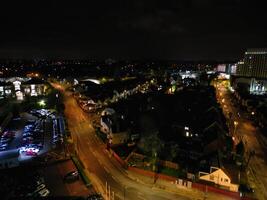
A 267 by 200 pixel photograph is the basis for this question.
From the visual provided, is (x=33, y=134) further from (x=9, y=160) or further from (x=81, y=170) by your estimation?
(x=81, y=170)

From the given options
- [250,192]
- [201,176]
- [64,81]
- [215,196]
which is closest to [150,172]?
[201,176]

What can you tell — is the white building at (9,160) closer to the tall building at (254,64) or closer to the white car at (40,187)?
the white car at (40,187)

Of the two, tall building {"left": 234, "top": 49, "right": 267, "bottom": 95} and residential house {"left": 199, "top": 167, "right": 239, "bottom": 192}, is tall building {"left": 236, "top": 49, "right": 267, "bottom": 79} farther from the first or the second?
residential house {"left": 199, "top": 167, "right": 239, "bottom": 192}

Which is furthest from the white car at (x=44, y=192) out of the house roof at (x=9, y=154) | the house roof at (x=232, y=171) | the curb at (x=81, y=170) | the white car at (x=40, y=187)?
the house roof at (x=232, y=171)

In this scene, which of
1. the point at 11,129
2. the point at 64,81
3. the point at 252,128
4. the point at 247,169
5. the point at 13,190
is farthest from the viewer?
the point at 64,81

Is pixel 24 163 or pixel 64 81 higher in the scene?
pixel 64 81

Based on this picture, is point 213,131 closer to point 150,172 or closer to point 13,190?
point 150,172

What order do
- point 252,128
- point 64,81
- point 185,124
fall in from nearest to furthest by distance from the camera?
point 185,124 → point 252,128 → point 64,81
